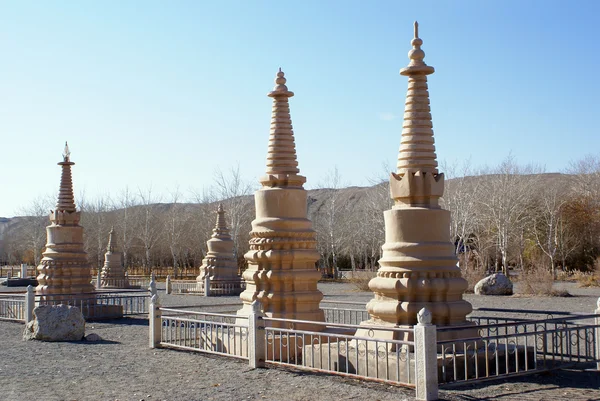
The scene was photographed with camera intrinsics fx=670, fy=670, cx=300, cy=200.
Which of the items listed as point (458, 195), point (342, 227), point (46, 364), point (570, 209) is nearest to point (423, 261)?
point (46, 364)

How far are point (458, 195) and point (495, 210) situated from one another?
3578 millimetres

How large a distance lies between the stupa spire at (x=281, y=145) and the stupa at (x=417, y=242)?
358 cm

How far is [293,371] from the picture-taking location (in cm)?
1141

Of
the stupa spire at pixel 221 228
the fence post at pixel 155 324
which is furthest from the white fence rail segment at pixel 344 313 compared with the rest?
the stupa spire at pixel 221 228

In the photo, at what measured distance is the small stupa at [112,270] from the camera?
41688mm

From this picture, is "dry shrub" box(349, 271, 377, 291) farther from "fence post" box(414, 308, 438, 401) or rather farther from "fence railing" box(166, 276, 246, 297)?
"fence post" box(414, 308, 438, 401)

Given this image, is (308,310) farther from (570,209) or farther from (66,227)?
(570,209)

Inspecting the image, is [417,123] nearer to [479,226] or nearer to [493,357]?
[493,357]

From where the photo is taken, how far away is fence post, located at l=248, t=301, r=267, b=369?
11906mm

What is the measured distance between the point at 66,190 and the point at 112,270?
19.6 meters

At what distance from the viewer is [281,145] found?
1514 centimetres

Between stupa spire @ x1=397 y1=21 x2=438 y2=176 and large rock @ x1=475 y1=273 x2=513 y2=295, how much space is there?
873 inches

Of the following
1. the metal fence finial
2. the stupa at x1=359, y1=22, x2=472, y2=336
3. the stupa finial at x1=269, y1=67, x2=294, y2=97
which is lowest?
the metal fence finial

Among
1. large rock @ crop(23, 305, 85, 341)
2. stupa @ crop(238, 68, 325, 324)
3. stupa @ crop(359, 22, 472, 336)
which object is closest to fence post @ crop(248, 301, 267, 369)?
stupa @ crop(359, 22, 472, 336)
